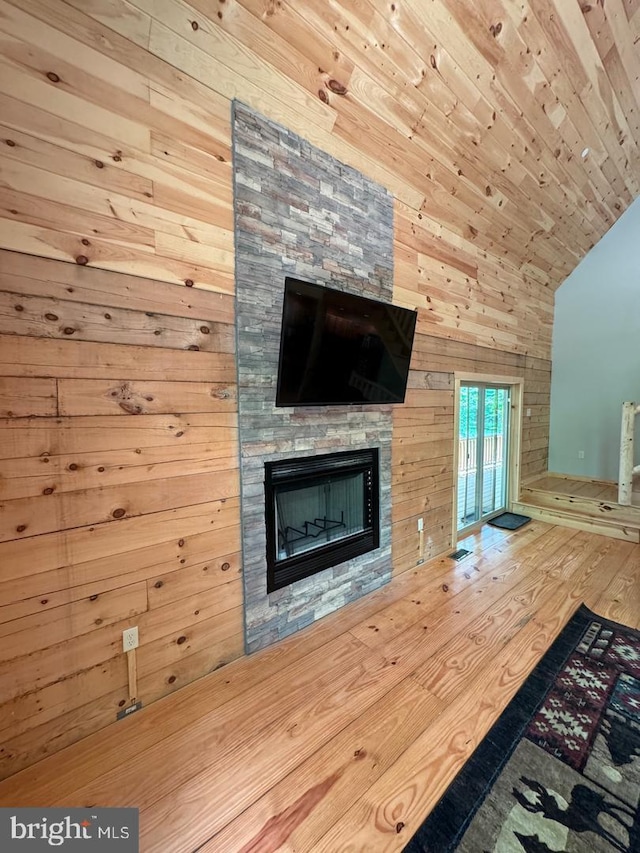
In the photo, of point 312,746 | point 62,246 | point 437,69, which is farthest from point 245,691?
point 437,69

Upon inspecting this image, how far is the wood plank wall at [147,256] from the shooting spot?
52.1 inches

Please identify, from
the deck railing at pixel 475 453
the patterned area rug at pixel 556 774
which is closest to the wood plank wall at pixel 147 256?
the patterned area rug at pixel 556 774

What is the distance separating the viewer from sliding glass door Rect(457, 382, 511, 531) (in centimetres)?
381

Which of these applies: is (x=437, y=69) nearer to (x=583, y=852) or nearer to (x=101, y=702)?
(x=583, y=852)

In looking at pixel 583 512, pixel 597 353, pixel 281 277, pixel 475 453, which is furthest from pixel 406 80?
pixel 597 353

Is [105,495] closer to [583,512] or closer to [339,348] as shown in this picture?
[339,348]

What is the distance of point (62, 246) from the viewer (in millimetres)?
1369

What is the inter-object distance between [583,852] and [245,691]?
1.45m

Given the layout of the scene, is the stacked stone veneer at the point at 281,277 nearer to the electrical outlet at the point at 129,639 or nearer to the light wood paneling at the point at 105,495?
the light wood paneling at the point at 105,495

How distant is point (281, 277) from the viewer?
201cm

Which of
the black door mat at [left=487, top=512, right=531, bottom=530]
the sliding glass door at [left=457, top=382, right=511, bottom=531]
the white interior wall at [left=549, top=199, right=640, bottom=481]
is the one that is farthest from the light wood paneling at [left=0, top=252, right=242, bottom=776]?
the white interior wall at [left=549, top=199, right=640, bottom=481]

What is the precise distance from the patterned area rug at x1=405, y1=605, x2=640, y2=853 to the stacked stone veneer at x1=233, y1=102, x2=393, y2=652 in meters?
1.18

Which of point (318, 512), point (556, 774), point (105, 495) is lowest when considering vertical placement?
point (556, 774)

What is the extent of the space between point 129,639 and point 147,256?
1.84 metres
